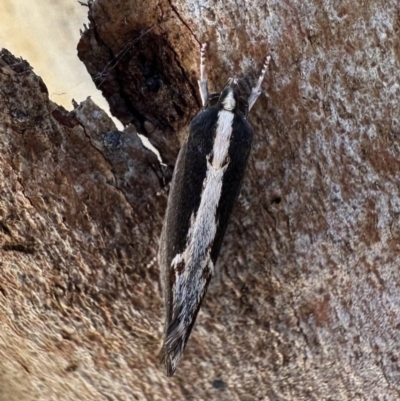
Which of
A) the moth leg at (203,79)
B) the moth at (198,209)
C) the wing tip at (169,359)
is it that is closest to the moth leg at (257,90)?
the moth at (198,209)

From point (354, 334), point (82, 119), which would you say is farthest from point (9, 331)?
point (354, 334)

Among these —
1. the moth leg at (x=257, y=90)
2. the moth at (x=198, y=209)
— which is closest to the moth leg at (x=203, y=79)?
the moth at (x=198, y=209)

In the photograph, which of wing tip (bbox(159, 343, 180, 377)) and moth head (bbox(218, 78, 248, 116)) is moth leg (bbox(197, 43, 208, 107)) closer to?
moth head (bbox(218, 78, 248, 116))

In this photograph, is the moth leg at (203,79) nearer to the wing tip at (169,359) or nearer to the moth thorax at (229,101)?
the moth thorax at (229,101)

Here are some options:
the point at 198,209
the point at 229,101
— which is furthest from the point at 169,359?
the point at 229,101

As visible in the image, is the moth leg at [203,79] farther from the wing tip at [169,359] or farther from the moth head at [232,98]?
the wing tip at [169,359]

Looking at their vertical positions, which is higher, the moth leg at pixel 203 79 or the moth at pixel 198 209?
the moth leg at pixel 203 79

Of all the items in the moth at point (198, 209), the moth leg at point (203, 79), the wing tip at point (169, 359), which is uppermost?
the moth leg at point (203, 79)

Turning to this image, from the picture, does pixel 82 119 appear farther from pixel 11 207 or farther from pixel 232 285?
pixel 232 285
